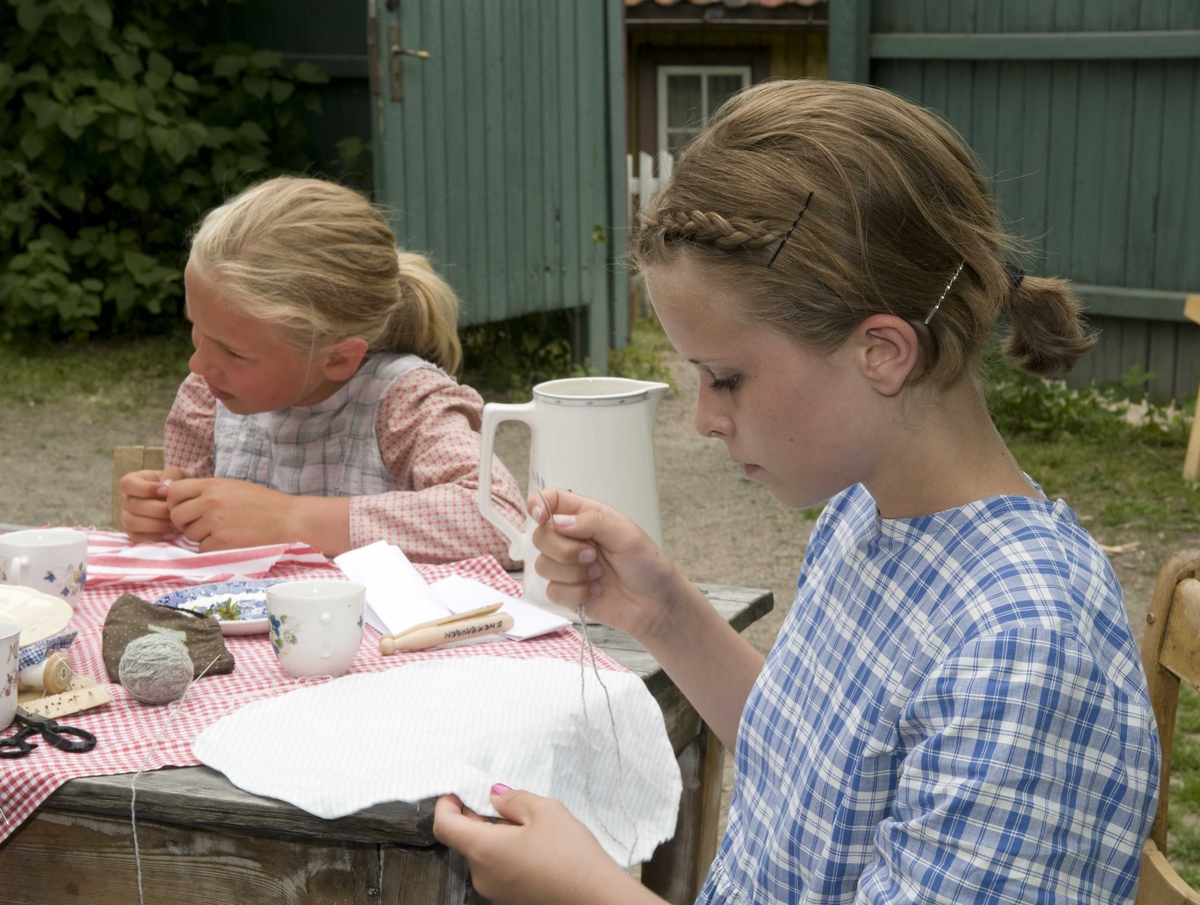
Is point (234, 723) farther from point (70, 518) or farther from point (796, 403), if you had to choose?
point (70, 518)

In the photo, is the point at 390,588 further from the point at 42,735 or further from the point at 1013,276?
the point at 1013,276

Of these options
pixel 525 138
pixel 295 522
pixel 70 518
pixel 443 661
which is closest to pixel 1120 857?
pixel 443 661

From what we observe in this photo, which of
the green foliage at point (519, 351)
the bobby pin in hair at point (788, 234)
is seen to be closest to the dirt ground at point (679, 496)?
the green foliage at point (519, 351)

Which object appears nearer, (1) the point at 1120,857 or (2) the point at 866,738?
(1) the point at 1120,857

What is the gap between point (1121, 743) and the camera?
1027mm

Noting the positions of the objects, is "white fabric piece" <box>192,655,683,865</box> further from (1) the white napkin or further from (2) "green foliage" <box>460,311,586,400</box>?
(2) "green foliage" <box>460,311,586,400</box>

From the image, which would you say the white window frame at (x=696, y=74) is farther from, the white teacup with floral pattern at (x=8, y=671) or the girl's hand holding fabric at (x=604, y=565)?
the white teacup with floral pattern at (x=8, y=671)

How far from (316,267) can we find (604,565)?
97cm

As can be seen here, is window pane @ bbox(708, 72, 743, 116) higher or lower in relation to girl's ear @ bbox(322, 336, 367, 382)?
higher

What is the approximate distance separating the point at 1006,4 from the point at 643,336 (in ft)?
9.54

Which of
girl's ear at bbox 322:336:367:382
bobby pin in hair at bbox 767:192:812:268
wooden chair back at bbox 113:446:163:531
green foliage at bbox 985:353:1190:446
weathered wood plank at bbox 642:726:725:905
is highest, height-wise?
bobby pin in hair at bbox 767:192:812:268

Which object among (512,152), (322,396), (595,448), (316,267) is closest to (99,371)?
(512,152)

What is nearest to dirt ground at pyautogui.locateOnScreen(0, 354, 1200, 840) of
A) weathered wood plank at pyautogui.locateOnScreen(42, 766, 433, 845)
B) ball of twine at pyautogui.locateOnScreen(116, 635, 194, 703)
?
ball of twine at pyautogui.locateOnScreen(116, 635, 194, 703)

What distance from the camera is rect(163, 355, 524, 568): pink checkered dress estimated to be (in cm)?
207
